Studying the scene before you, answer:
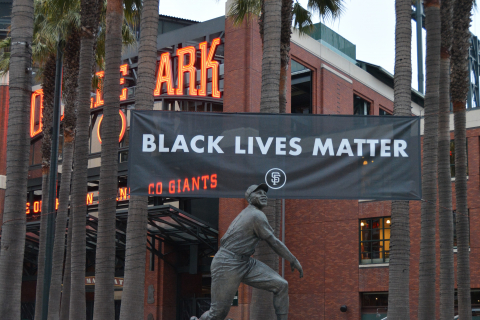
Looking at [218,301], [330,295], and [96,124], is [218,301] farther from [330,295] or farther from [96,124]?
[96,124]

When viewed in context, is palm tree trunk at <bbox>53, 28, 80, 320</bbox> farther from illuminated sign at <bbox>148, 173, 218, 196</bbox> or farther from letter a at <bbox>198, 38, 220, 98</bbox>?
illuminated sign at <bbox>148, 173, 218, 196</bbox>

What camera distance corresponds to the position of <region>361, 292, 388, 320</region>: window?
30.9 meters

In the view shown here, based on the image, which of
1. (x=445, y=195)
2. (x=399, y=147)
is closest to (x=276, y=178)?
(x=399, y=147)

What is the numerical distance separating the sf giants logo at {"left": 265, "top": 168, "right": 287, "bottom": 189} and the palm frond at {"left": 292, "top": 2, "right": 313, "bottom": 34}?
14464 mm

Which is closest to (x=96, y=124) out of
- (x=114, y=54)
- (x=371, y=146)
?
(x=114, y=54)

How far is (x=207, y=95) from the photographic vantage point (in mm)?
32375

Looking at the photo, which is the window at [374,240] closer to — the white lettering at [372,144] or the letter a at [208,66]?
the letter a at [208,66]

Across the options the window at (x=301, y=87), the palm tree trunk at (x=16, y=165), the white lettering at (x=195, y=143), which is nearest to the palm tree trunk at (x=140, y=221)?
the palm tree trunk at (x=16, y=165)

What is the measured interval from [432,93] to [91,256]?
1026 inches

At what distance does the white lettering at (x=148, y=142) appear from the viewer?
1045cm

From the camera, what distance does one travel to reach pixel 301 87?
37062 mm

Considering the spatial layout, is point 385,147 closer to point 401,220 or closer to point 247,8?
point 401,220

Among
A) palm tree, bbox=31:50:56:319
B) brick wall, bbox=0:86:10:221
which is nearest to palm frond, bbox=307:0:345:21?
palm tree, bbox=31:50:56:319

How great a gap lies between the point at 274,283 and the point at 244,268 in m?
0.45
